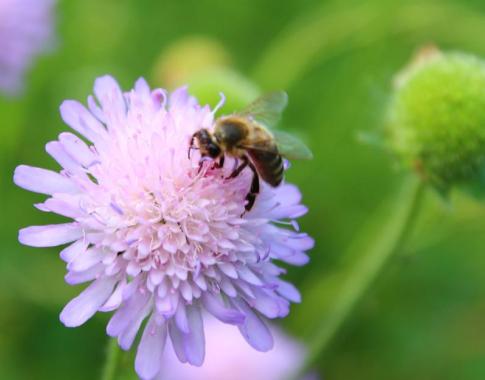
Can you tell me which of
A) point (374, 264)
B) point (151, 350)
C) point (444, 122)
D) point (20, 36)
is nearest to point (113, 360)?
point (151, 350)

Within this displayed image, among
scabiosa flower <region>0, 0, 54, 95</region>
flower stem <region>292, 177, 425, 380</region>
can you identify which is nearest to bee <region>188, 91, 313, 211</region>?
flower stem <region>292, 177, 425, 380</region>

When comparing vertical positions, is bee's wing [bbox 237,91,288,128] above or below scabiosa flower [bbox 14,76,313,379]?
above

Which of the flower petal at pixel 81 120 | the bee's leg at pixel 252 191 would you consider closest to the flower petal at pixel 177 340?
the bee's leg at pixel 252 191

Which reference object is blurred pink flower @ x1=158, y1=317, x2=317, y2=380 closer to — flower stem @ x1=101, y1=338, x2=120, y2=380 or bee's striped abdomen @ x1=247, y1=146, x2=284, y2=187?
flower stem @ x1=101, y1=338, x2=120, y2=380

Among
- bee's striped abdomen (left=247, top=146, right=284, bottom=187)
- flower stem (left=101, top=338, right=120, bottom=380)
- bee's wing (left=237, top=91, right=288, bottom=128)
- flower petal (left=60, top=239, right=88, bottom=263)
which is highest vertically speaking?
bee's wing (left=237, top=91, right=288, bottom=128)

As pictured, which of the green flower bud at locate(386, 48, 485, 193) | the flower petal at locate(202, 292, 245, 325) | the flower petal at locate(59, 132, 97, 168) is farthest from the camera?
the green flower bud at locate(386, 48, 485, 193)

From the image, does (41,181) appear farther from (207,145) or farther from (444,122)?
(444,122)

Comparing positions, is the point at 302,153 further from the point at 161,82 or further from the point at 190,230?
the point at 161,82
